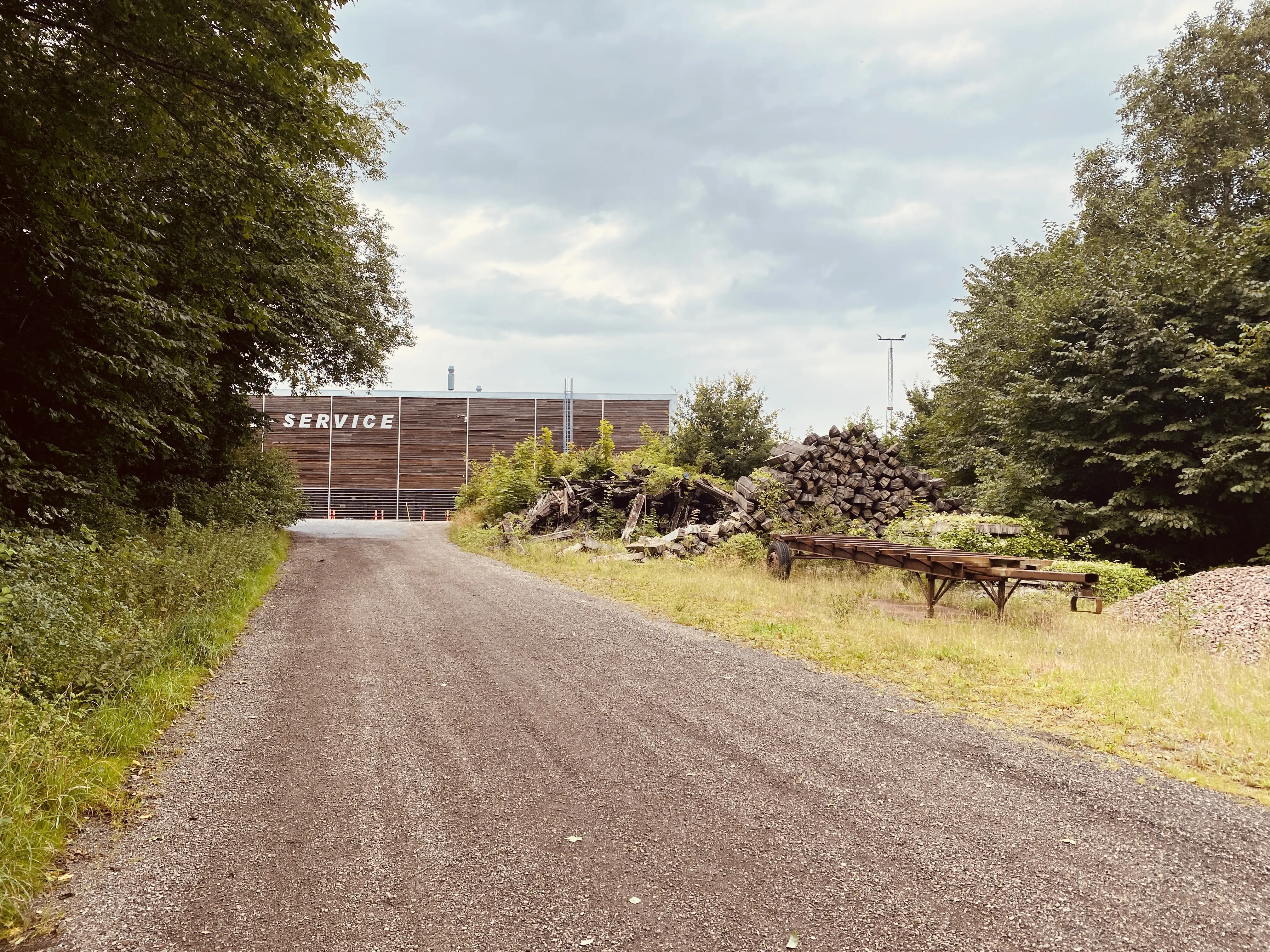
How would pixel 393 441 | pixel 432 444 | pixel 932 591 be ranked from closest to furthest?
1. pixel 932 591
2. pixel 393 441
3. pixel 432 444

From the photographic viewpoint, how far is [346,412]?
3566 centimetres

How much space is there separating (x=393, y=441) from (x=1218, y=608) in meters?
33.9

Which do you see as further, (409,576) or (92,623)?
(409,576)

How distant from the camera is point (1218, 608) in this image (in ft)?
28.4

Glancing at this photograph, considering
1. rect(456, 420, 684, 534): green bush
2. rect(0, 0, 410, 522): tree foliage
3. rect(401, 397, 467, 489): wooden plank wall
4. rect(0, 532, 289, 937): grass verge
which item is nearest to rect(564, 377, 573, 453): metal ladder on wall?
rect(401, 397, 467, 489): wooden plank wall

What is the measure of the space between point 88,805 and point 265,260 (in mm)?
7317

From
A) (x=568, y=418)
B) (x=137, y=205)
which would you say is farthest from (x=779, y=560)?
(x=568, y=418)

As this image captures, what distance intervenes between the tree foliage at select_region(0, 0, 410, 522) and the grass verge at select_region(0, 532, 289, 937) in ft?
11.3

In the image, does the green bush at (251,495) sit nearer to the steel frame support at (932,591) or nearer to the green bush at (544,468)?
the green bush at (544,468)

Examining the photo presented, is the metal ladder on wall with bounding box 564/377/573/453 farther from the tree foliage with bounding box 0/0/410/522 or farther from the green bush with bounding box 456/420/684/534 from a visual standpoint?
the tree foliage with bounding box 0/0/410/522

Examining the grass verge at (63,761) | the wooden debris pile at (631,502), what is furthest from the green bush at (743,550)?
the grass verge at (63,761)

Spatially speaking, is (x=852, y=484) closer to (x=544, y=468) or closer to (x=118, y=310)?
(x=544, y=468)

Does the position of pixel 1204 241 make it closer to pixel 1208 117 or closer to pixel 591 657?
pixel 1208 117

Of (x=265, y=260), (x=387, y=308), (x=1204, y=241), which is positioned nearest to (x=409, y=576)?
(x=265, y=260)
